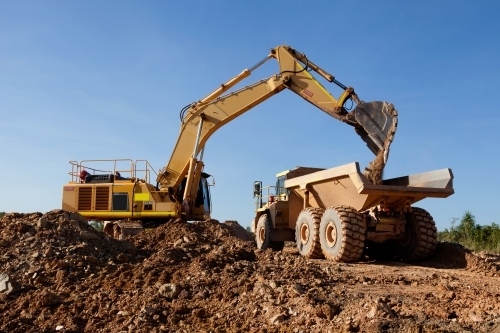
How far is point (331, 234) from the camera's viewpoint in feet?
33.3

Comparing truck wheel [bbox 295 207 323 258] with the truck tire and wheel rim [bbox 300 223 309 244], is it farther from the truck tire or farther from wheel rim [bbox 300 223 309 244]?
the truck tire

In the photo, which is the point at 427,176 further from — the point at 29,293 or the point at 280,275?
the point at 29,293

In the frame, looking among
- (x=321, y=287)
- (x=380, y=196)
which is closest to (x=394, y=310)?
(x=321, y=287)

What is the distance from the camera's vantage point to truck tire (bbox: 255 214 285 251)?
43.4ft

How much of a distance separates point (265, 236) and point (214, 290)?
22.7ft

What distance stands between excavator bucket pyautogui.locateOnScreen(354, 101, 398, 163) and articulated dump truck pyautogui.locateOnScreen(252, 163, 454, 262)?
88 cm

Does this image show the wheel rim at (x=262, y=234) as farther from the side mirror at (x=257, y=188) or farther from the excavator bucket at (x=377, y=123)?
the excavator bucket at (x=377, y=123)

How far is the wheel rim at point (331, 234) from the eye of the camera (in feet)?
32.6

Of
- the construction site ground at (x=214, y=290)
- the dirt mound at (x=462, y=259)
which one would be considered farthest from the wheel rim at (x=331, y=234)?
the dirt mound at (x=462, y=259)

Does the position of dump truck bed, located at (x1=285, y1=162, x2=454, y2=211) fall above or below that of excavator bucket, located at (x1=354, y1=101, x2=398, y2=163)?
below

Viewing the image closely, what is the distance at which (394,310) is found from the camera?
520cm

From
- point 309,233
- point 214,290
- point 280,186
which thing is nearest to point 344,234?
point 309,233

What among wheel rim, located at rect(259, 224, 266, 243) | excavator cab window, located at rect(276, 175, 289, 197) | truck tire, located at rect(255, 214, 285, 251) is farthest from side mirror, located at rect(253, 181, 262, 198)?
wheel rim, located at rect(259, 224, 266, 243)

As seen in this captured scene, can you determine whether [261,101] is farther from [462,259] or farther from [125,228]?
[462,259]
